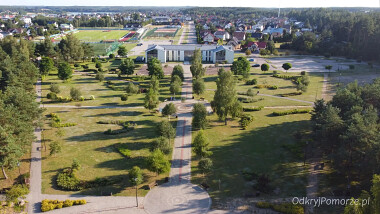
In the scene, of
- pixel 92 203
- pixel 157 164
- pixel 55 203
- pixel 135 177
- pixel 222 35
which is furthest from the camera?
pixel 222 35

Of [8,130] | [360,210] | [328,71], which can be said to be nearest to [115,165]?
[8,130]

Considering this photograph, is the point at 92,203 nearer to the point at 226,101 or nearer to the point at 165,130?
the point at 165,130

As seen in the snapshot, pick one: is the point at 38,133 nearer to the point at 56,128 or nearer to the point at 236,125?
the point at 56,128

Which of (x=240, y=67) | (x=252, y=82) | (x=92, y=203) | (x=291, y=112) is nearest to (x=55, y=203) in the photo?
(x=92, y=203)

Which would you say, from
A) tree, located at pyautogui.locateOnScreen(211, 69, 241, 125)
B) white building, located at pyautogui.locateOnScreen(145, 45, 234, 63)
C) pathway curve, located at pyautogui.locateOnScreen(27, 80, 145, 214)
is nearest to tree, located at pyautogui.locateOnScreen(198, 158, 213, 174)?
pathway curve, located at pyautogui.locateOnScreen(27, 80, 145, 214)

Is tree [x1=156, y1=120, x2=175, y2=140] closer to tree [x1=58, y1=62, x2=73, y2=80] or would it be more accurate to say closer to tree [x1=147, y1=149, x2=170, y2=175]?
tree [x1=147, y1=149, x2=170, y2=175]

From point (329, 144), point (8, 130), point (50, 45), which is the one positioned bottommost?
point (329, 144)
